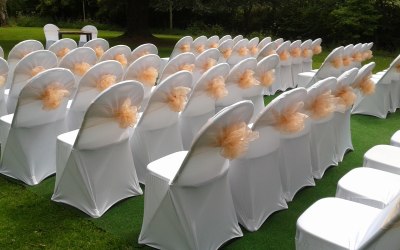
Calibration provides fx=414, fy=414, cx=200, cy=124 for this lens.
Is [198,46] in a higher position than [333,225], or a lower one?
higher

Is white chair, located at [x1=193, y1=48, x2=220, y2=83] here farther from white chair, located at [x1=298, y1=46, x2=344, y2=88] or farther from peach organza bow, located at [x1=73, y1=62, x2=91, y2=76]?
white chair, located at [x1=298, y1=46, x2=344, y2=88]

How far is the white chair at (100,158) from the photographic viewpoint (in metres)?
2.90

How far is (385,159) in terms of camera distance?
10.2 ft

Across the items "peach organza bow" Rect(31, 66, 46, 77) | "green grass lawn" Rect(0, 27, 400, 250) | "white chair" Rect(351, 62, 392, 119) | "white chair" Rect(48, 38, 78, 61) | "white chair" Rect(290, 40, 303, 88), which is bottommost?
"green grass lawn" Rect(0, 27, 400, 250)

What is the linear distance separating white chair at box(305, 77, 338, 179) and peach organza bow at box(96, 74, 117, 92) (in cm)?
166

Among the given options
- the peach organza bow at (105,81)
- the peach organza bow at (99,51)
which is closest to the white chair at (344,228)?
the peach organza bow at (105,81)

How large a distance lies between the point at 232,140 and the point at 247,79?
2069 millimetres

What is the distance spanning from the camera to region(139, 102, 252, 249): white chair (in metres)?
2.38

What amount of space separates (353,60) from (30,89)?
5.48 m

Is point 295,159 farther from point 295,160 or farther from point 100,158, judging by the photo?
point 100,158

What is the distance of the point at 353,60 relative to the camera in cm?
701

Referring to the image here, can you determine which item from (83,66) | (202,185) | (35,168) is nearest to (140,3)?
(83,66)

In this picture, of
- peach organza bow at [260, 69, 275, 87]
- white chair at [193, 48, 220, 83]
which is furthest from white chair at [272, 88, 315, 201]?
white chair at [193, 48, 220, 83]

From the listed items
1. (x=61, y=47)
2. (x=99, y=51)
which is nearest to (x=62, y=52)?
(x=61, y=47)
